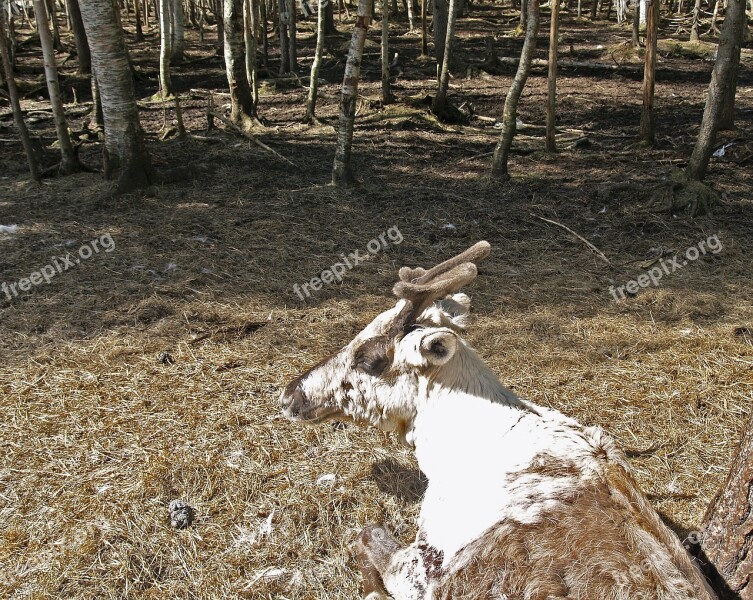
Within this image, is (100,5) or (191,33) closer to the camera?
(100,5)

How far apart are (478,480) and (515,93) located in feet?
24.5

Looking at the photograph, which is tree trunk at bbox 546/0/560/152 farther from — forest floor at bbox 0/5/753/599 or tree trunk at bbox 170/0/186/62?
tree trunk at bbox 170/0/186/62

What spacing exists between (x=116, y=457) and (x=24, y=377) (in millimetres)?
1385

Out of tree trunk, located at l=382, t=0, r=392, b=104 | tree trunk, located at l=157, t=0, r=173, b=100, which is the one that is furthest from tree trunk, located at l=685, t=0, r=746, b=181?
tree trunk, located at l=157, t=0, r=173, b=100

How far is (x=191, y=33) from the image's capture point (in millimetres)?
26203

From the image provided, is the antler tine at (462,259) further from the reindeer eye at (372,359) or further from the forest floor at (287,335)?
the forest floor at (287,335)

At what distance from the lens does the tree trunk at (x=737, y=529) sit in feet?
8.07

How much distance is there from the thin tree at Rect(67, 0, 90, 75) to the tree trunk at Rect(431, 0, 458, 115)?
9.18 m

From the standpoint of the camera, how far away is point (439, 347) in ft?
8.96

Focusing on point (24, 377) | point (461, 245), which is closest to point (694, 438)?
point (461, 245)

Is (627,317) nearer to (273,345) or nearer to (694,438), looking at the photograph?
(694,438)

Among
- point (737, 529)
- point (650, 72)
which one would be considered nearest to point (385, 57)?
point (650, 72)

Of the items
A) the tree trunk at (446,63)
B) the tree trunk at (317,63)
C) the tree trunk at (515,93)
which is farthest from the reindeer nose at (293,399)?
the tree trunk at (446,63)

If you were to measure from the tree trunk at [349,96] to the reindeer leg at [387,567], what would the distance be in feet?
21.6
